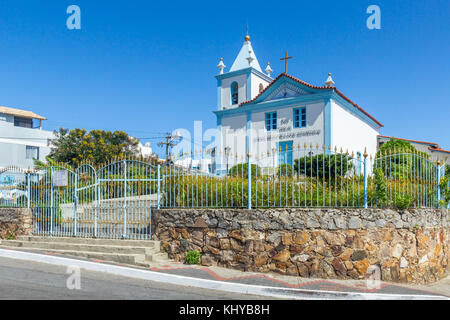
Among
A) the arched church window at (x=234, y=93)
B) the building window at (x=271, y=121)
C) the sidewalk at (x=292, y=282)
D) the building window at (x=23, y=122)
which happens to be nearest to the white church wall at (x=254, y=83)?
the arched church window at (x=234, y=93)

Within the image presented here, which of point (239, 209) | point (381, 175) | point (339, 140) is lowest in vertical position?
point (239, 209)

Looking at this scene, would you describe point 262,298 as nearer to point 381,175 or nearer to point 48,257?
point 381,175

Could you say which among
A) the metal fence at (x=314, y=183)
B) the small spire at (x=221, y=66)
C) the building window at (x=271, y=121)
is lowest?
the metal fence at (x=314, y=183)

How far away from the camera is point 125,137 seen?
2842 cm

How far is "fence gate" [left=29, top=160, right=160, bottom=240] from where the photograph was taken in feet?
32.1

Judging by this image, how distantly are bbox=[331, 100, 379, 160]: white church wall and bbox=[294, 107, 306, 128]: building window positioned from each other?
5.99 feet

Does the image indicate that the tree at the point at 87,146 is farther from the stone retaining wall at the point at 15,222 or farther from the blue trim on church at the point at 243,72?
the stone retaining wall at the point at 15,222

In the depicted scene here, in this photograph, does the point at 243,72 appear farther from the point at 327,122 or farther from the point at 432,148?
the point at 432,148

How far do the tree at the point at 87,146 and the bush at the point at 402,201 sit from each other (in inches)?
790

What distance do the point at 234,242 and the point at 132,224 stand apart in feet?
10.0

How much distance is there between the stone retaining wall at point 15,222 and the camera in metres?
11.5

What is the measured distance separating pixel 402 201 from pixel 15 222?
37.7 feet
